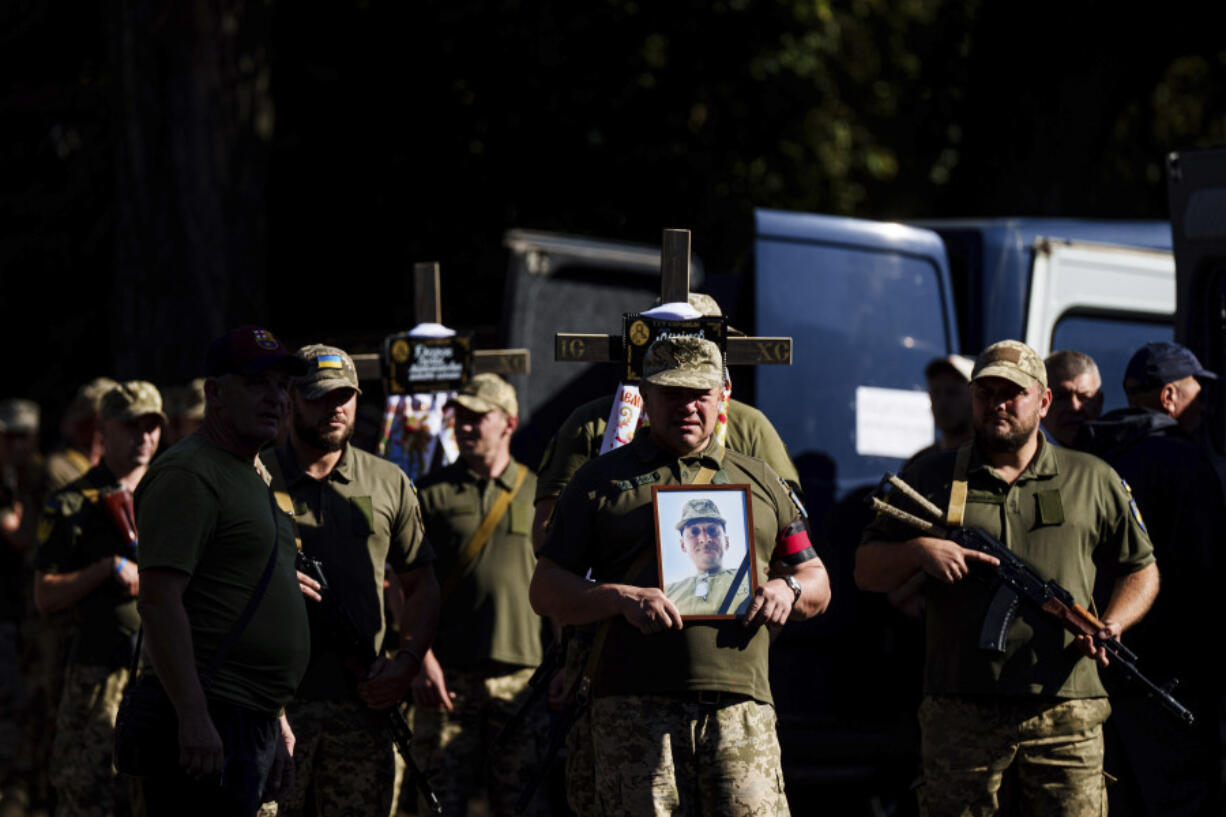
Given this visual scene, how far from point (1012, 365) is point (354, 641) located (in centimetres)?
245

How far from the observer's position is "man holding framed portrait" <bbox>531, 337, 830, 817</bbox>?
5.09m

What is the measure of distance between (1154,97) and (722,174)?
6.40m

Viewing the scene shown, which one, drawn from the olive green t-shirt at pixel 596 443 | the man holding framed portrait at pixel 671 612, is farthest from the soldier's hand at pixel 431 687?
the man holding framed portrait at pixel 671 612

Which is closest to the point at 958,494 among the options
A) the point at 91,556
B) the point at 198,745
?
the point at 198,745

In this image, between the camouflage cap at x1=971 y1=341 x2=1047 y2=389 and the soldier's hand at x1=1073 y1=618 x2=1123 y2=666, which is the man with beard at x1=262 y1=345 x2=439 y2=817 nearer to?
the camouflage cap at x1=971 y1=341 x2=1047 y2=389

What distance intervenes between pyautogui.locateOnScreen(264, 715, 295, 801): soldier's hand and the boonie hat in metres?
3.70

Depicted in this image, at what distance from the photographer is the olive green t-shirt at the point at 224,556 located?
15.4ft

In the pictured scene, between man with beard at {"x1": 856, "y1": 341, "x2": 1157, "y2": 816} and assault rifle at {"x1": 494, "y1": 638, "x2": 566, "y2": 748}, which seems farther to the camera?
assault rifle at {"x1": 494, "y1": 638, "x2": 566, "y2": 748}

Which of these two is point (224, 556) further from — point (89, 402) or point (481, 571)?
point (89, 402)

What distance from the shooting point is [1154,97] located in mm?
19875

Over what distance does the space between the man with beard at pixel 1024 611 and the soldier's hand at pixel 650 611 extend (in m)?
1.19

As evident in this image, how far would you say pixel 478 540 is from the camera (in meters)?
7.36

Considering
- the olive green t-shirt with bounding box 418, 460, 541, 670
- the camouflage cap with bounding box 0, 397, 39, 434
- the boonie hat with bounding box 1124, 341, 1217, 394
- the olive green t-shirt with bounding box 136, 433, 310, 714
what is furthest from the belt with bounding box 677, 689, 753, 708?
the camouflage cap with bounding box 0, 397, 39, 434

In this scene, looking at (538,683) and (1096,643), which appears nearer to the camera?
(1096,643)
